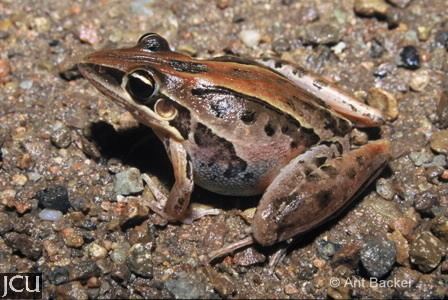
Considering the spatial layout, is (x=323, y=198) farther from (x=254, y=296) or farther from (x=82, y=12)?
(x=82, y=12)

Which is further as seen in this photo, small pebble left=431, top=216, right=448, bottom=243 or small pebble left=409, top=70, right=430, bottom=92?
small pebble left=409, top=70, right=430, bottom=92

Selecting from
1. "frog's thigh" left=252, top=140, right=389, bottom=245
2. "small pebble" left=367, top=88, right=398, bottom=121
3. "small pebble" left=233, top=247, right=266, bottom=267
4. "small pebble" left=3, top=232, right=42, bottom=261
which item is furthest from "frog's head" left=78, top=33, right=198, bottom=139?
"small pebble" left=367, top=88, right=398, bottom=121

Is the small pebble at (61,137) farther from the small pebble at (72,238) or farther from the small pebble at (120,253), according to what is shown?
the small pebble at (120,253)

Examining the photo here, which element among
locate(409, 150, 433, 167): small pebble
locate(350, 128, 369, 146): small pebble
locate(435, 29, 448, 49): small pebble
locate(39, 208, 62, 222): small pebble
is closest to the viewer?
locate(39, 208, 62, 222): small pebble

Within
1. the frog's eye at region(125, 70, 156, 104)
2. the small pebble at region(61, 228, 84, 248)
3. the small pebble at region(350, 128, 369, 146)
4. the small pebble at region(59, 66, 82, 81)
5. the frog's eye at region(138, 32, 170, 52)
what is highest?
the frog's eye at region(138, 32, 170, 52)

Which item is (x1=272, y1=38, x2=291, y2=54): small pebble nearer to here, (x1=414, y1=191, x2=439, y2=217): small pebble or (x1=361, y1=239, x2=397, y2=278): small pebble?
(x1=414, y1=191, x2=439, y2=217): small pebble

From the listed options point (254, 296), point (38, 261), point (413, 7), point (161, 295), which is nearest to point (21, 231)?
point (38, 261)

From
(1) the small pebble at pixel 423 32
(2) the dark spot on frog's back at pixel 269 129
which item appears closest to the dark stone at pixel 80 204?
(2) the dark spot on frog's back at pixel 269 129
